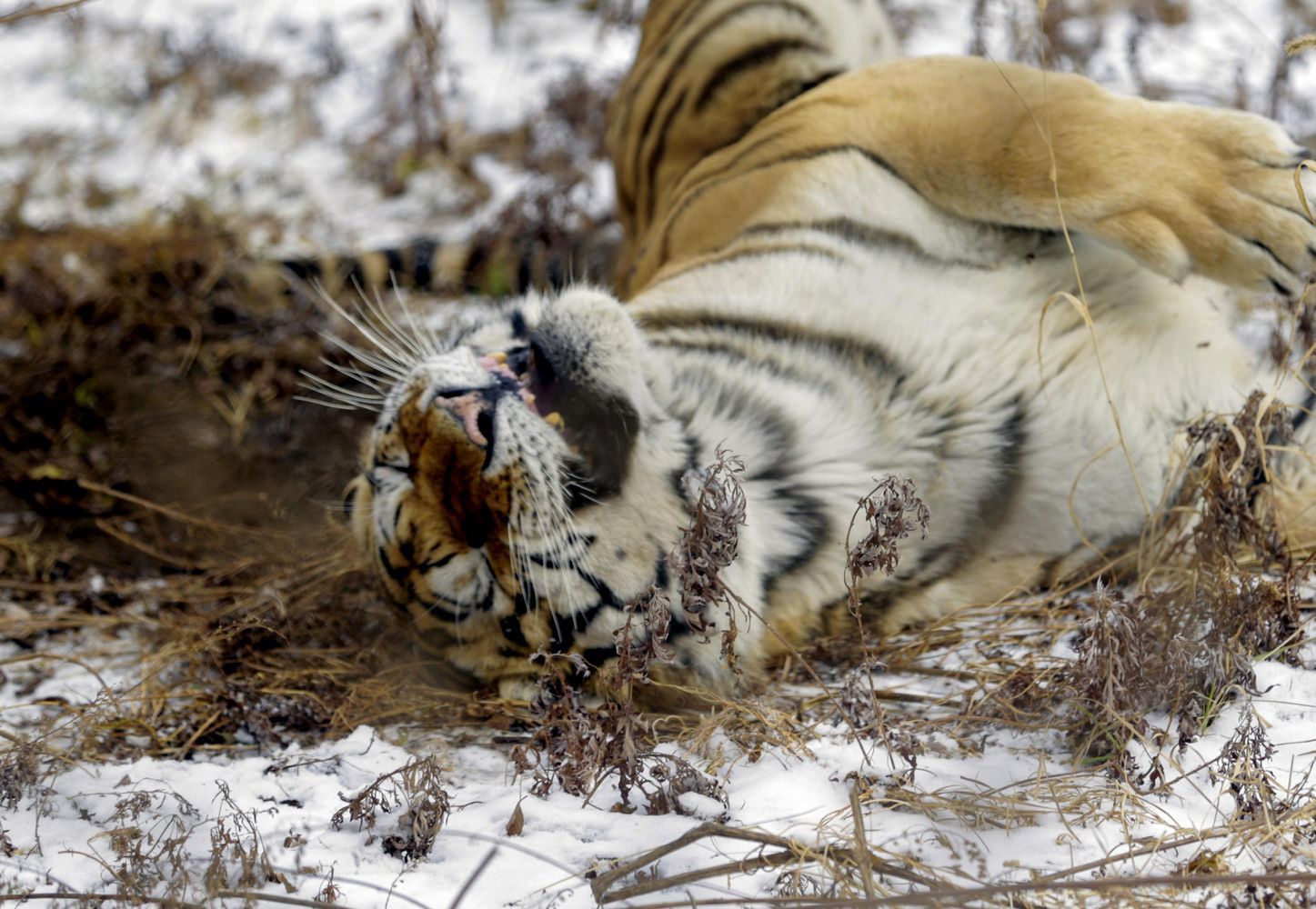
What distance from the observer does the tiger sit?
179cm

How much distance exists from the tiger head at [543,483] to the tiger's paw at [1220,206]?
2.59 ft

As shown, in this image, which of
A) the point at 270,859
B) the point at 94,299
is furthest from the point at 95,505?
the point at 270,859

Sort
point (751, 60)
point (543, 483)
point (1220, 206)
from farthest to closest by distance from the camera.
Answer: point (751, 60)
point (1220, 206)
point (543, 483)

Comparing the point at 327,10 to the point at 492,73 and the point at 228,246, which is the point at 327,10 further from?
the point at 228,246

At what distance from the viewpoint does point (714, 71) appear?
295 cm

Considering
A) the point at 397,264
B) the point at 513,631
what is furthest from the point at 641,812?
the point at 397,264

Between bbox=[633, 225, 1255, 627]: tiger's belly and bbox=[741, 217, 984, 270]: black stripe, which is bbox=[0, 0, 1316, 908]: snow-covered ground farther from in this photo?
bbox=[741, 217, 984, 270]: black stripe

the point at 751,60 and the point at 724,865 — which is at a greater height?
the point at 751,60

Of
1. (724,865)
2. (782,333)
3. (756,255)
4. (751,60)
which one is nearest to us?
(724,865)

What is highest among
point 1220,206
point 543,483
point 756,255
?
point 1220,206

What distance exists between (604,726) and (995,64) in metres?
1.33

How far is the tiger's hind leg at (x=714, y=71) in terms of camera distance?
2840 millimetres

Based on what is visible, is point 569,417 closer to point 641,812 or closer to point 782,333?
point 782,333

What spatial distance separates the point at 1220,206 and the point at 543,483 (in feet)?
3.62
